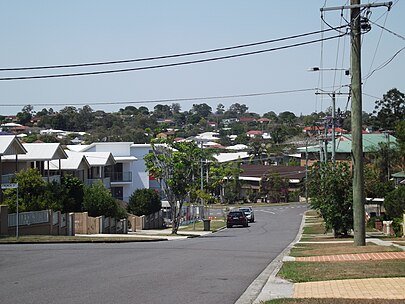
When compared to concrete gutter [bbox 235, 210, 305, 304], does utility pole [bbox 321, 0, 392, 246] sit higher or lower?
higher

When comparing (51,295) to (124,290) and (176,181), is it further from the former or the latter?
(176,181)

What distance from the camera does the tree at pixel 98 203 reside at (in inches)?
1828

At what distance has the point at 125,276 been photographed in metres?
15.7

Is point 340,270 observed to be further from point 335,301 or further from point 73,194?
point 73,194

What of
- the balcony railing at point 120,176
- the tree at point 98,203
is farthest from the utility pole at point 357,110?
the balcony railing at point 120,176

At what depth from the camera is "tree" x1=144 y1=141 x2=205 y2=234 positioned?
4622 centimetres

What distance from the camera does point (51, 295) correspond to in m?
12.7

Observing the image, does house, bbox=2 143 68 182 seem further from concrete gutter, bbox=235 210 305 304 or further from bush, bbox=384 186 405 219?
concrete gutter, bbox=235 210 305 304

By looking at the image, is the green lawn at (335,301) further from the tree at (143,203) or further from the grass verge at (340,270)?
the tree at (143,203)

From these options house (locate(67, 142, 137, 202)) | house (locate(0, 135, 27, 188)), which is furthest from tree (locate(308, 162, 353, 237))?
house (locate(67, 142, 137, 202))

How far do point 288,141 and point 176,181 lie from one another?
100041mm

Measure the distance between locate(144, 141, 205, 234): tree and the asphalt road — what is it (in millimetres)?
22858

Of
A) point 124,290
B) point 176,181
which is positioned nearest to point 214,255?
point 124,290

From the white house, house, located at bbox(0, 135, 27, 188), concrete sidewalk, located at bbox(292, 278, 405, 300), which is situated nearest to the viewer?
concrete sidewalk, located at bbox(292, 278, 405, 300)
